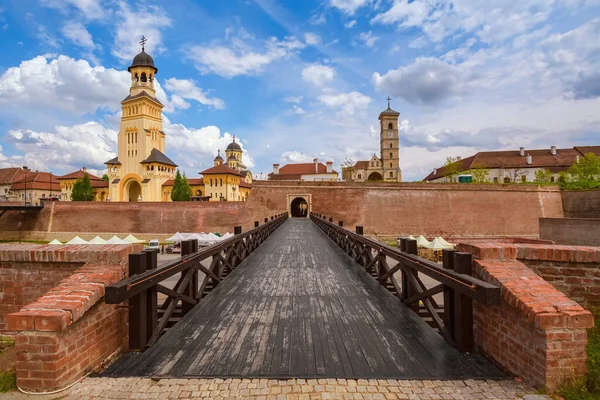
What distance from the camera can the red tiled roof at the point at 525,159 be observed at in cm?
4909

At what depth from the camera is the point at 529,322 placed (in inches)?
106

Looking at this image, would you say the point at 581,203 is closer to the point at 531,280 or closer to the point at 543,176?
the point at 543,176

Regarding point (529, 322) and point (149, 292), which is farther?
point (149, 292)

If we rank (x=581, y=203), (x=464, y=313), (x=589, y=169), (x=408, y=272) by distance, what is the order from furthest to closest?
(x=589, y=169) < (x=581, y=203) < (x=408, y=272) < (x=464, y=313)

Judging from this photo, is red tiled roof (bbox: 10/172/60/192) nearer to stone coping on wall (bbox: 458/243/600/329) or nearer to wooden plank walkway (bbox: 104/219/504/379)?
wooden plank walkway (bbox: 104/219/504/379)

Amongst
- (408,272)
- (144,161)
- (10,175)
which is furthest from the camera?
(10,175)

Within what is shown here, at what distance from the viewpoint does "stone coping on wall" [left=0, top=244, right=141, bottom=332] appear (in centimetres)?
259

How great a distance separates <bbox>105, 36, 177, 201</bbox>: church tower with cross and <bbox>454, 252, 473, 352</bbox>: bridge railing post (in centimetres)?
4762

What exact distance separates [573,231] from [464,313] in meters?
26.5

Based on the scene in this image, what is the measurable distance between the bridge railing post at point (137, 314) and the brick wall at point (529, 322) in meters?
3.64

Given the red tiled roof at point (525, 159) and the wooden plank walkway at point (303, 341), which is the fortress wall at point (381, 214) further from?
the wooden plank walkway at point (303, 341)

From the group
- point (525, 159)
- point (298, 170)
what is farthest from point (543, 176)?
point (298, 170)

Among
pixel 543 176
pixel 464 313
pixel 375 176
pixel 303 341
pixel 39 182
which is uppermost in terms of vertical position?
pixel 375 176

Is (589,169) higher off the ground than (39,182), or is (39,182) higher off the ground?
(39,182)
